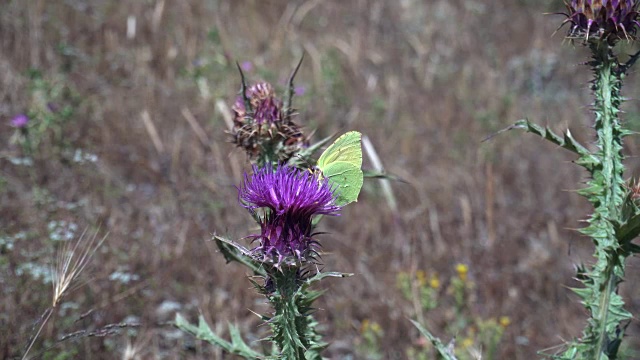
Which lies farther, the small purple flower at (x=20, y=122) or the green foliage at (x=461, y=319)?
the small purple flower at (x=20, y=122)

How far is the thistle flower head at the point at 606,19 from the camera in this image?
2.30 m

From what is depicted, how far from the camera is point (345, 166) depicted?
224 cm

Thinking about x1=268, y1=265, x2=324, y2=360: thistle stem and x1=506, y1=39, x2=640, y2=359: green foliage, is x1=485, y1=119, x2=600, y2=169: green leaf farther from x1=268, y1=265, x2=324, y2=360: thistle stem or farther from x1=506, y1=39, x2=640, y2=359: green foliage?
x1=268, y1=265, x2=324, y2=360: thistle stem

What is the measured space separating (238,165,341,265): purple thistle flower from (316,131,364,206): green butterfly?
0.20 meters

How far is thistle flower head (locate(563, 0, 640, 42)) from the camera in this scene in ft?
7.54

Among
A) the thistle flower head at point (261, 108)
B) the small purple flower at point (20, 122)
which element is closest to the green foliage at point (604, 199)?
the thistle flower head at point (261, 108)

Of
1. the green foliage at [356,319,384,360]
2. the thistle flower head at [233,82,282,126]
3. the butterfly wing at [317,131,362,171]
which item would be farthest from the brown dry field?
the butterfly wing at [317,131,362,171]

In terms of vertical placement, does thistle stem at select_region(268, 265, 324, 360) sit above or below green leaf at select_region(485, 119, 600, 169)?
below

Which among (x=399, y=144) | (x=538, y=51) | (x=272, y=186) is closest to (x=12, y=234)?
(x=272, y=186)

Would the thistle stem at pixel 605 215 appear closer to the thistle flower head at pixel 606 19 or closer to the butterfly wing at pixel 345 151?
the thistle flower head at pixel 606 19

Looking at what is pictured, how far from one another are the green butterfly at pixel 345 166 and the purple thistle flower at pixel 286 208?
204 millimetres

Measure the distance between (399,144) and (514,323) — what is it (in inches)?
112

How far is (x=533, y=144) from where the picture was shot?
24.7 ft

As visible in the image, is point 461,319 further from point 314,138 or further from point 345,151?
point 314,138
